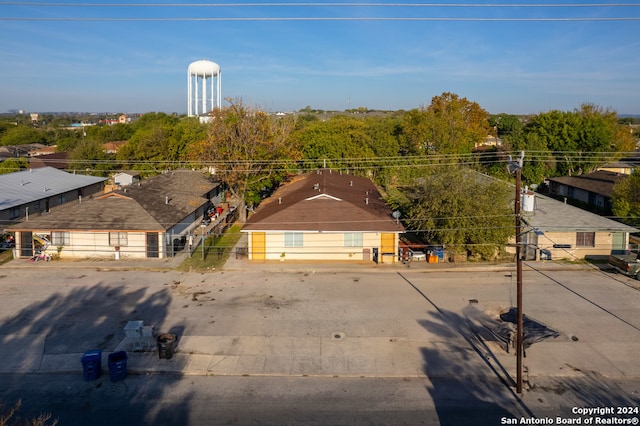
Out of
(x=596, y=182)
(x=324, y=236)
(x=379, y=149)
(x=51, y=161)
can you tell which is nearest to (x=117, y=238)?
(x=324, y=236)

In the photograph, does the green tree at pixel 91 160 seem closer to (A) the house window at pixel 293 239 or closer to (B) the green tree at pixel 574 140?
(A) the house window at pixel 293 239

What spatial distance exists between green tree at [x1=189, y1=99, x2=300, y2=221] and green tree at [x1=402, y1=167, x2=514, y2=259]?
14452mm

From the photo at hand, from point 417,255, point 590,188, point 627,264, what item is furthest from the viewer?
point 590,188

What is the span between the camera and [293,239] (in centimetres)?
2789

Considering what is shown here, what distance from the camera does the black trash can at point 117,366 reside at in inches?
582

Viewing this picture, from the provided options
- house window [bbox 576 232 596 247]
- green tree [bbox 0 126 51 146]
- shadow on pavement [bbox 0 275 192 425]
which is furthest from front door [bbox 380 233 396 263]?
green tree [bbox 0 126 51 146]

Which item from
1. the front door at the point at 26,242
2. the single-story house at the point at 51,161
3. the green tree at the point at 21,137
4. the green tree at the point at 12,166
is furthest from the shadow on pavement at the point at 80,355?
the green tree at the point at 21,137

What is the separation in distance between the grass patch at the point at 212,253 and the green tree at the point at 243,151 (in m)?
5.25

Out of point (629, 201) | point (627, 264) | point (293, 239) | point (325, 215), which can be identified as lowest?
point (627, 264)

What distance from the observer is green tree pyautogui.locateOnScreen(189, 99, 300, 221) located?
3725cm

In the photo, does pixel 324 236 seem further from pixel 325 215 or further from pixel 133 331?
pixel 133 331

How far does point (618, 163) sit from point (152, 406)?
189 feet

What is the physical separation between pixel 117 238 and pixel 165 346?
555 inches

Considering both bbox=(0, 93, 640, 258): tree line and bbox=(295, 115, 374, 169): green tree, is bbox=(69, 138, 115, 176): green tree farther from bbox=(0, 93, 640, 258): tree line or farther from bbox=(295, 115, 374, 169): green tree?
bbox=(295, 115, 374, 169): green tree
